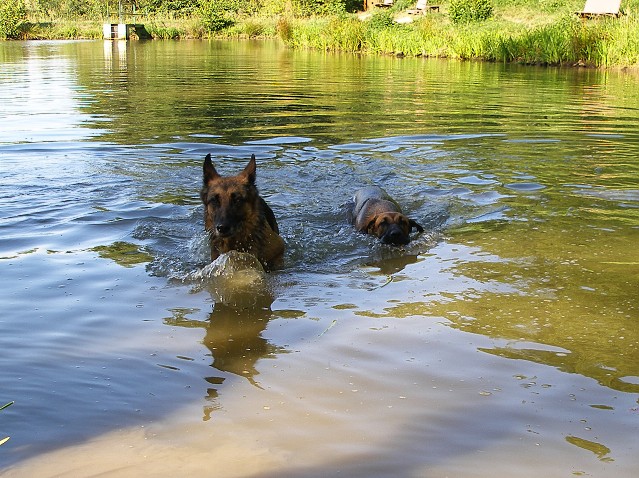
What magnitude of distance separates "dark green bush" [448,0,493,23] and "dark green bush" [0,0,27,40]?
39.3 m

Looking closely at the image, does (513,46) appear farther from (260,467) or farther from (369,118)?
(260,467)

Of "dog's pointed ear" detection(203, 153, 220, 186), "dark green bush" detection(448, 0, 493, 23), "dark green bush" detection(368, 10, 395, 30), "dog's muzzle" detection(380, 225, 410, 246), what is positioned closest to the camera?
"dog's pointed ear" detection(203, 153, 220, 186)

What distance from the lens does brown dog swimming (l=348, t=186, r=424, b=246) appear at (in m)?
7.89

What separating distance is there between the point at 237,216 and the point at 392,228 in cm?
189

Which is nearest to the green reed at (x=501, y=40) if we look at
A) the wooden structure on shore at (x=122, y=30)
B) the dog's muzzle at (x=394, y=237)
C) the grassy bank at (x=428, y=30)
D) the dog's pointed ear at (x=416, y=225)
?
the grassy bank at (x=428, y=30)

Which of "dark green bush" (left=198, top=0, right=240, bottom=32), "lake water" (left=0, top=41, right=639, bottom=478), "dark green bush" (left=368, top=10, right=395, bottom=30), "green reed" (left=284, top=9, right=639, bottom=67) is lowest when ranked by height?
"lake water" (left=0, top=41, right=639, bottom=478)

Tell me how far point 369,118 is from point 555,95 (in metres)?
6.58

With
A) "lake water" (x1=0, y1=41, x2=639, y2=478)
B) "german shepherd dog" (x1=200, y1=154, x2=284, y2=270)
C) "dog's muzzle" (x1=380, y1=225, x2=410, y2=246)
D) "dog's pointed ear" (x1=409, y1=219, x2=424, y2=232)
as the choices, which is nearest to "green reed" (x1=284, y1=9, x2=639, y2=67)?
"lake water" (x1=0, y1=41, x2=639, y2=478)

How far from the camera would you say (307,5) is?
6731 centimetres

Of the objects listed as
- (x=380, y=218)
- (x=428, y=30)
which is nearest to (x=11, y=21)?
(x=428, y=30)

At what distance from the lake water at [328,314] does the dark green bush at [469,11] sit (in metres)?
32.9

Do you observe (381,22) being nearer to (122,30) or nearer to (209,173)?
(122,30)

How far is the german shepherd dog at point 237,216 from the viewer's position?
6.74m

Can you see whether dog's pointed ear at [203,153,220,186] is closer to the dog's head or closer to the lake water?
the dog's head
